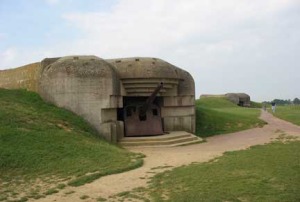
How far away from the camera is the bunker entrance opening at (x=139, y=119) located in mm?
17422

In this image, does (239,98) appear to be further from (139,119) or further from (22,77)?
(22,77)

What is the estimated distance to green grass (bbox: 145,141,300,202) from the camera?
24.3 feet

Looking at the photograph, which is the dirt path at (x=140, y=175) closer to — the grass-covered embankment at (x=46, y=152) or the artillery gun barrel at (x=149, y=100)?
the grass-covered embankment at (x=46, y=152)

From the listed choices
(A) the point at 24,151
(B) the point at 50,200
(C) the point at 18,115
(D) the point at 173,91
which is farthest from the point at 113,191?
→ (D) the point at 173,91

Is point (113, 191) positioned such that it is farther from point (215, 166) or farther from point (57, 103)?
point (57, 103)

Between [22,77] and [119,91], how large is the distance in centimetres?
554

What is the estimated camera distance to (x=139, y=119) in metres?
17.8

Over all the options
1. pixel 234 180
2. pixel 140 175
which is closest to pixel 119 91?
pixel 140 175

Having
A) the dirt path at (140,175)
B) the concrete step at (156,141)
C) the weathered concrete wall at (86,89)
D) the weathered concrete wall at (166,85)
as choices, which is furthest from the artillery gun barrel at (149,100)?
the dirt path at (140,175)

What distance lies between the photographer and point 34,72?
18219 mm

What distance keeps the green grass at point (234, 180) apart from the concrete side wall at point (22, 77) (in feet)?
33.5

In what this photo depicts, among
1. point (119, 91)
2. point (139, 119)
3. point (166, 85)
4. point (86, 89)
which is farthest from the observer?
point (166, 85)

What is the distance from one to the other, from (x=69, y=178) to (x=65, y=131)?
14.5ft

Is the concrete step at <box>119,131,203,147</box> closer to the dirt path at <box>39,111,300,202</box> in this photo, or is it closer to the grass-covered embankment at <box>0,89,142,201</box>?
the dirt path at <box>39,111,300,202</box>
